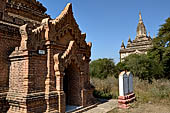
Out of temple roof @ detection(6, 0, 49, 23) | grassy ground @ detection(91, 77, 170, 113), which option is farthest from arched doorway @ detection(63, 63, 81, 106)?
temple roof @ detection(6, 0, 49, 23)

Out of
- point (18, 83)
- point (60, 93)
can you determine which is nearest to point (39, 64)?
point (18, 83)

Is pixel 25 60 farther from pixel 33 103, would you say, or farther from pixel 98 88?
pixel 98 88

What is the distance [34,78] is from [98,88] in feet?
37.1

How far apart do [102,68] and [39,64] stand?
18396 millimetres

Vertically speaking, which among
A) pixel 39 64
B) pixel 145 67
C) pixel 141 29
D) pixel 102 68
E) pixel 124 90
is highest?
pixel 141 29

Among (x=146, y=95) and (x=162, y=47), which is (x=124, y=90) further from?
(x=162, y=47)

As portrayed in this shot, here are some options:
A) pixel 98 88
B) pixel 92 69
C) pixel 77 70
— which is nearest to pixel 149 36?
pixel 92 69

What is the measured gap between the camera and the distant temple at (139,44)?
38.9m

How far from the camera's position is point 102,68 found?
2456 cm

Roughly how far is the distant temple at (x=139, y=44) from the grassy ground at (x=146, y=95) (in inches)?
892

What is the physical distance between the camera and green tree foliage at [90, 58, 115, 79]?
24188 mm

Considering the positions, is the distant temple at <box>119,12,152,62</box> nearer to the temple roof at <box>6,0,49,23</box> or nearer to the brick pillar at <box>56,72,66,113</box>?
the temple roof at <box>6,0,49,23</box>

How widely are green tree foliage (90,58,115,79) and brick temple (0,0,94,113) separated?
15.2m

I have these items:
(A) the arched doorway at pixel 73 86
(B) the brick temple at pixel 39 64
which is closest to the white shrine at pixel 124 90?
(B) the brick temple at pixel 39 64
